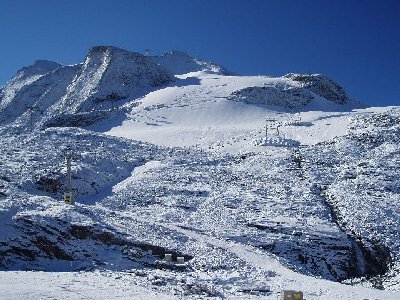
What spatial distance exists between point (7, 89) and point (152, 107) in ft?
337

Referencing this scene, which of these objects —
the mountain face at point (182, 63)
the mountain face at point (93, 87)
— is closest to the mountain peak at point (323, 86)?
the mountain face at point (93, 87)

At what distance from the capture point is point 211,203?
118ft

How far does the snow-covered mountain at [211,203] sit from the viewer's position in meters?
22.3

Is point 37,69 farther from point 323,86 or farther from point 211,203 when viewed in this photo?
point 211,203

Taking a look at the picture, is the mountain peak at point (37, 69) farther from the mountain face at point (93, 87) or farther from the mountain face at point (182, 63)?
the mountain face at point (182, 63)

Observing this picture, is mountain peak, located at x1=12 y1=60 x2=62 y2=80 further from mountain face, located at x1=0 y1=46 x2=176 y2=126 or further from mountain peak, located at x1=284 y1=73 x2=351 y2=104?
mountain peak, located at x1=284 y1=73 x2=351 y2=104

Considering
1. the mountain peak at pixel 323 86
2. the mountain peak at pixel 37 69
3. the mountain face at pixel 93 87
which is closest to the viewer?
the mountain face at pixel 93 87

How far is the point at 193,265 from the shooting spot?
2392 centimetres

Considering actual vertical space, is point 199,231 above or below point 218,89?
below

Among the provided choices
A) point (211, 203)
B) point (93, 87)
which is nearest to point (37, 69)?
point (93, 87)

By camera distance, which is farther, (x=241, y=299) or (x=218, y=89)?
(x=218, y=89)

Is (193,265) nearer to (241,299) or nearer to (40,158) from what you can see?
(241,299)

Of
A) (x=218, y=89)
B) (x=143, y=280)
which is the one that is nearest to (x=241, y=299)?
(x=143, y=280)

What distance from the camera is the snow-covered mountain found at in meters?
22.3
